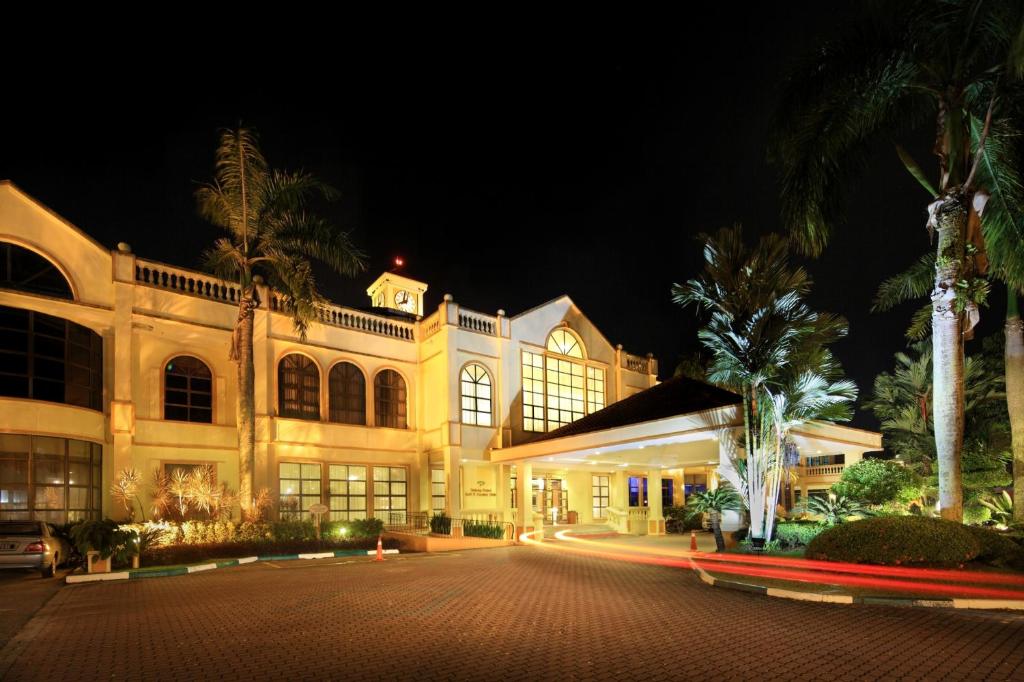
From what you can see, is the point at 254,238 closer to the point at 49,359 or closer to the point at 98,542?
the point at 49,359

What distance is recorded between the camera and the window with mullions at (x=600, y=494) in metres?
34.3

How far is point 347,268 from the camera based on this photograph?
69.0ft

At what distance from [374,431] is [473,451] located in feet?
13.0

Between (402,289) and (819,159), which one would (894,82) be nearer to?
(819,159)

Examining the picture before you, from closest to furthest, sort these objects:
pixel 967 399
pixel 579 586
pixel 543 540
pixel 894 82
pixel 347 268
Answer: pixel 579 586, pixel 894 82, pixel 347 268, pixel 543 540, pixel 967 399

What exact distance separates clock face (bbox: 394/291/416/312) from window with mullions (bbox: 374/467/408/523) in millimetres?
12750

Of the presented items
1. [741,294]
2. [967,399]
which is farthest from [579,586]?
[967,399]

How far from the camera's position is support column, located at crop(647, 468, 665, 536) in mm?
27500

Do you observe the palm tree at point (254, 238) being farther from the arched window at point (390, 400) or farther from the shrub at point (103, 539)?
the arched window at point (390, 400)

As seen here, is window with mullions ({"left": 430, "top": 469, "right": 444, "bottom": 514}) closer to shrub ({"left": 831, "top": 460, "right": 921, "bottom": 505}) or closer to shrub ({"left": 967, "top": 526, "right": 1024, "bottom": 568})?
shrub ({"left": 831, "top": 460, "right": 921, "bottom": 505})

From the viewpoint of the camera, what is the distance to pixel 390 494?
2770 cm

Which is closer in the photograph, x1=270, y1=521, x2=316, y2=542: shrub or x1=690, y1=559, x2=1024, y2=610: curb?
x1=690, y1=559, x2=1024, y2=610: curb

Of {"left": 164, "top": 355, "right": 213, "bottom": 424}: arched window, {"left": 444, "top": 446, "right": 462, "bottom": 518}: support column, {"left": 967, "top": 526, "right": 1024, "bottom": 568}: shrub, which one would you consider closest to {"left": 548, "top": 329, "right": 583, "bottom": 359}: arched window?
{"left": 444, "top": 446, "right": 462, "bottom": 518}: support column

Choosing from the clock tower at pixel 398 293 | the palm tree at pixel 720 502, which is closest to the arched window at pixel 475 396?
the clock tower at pixel 398 293
